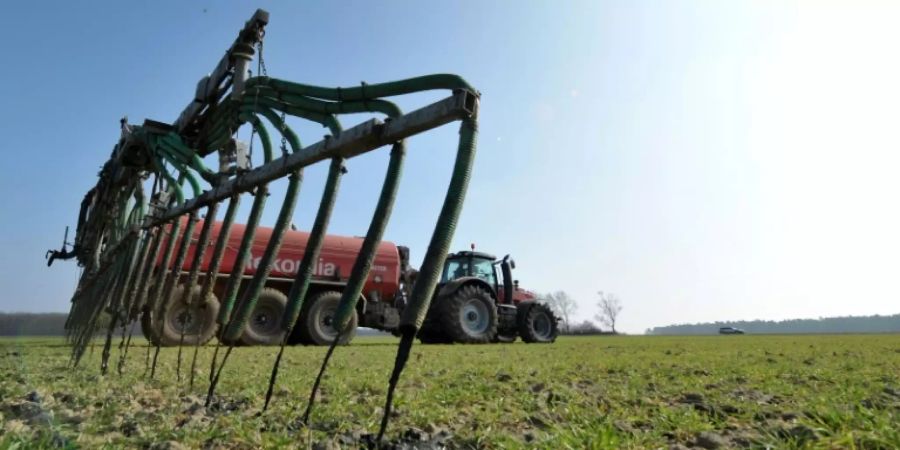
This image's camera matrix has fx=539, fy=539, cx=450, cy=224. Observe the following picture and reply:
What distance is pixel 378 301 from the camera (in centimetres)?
1396

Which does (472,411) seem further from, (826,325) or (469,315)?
(826,325)

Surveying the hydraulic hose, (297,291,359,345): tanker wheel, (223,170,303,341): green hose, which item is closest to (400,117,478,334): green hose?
the hydraulic hose

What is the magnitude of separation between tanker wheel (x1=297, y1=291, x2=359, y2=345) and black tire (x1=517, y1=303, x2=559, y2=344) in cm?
533

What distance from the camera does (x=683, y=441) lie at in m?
2.35

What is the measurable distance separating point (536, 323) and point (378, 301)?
514 centimetres

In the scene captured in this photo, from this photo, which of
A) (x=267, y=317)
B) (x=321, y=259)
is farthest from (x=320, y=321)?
(x=321, y=259)

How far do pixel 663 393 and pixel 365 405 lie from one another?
2151 millimetres

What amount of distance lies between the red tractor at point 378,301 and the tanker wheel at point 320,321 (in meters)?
0.02

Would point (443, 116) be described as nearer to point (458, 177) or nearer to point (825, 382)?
point (458, 177)

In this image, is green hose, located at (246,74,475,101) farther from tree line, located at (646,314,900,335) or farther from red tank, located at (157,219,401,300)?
tree line, located at (646,314,900,335)

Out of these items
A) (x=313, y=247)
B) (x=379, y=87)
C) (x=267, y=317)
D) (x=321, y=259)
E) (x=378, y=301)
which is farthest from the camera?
(x=378, y=301)

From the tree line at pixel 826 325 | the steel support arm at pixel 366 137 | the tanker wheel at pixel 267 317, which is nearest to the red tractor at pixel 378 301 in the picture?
the tanker wheel at pixel 267 317

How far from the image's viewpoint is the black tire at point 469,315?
44.4 feet

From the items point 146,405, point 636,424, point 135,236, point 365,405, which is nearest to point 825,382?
point 636,424
